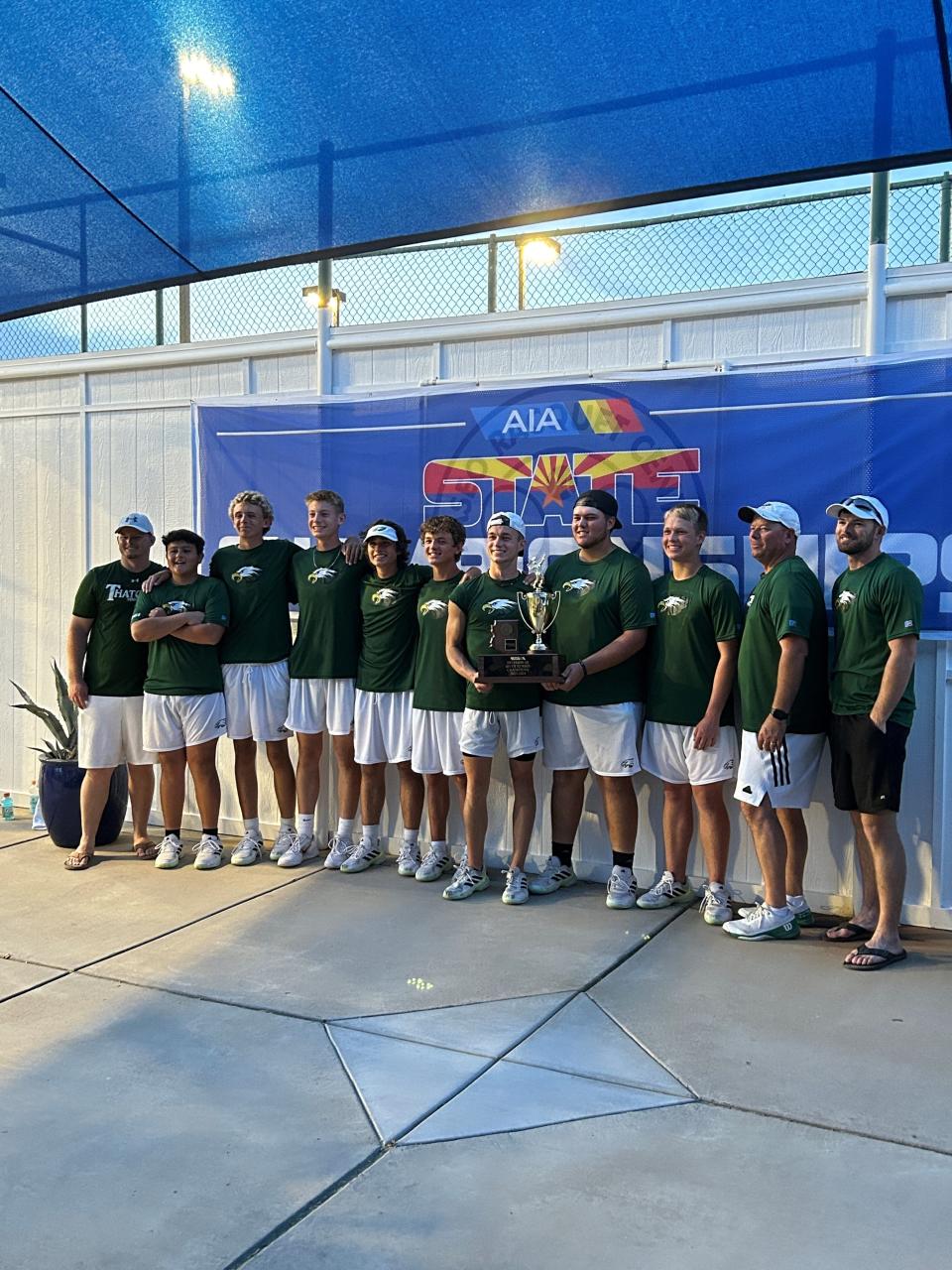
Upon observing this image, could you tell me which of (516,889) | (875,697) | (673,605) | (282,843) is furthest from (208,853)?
(875,697)

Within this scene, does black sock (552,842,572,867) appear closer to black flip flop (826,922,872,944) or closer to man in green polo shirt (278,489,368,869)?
man in green polo shirt (278,489,368,869)

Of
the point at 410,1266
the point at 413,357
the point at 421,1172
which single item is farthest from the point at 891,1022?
the point at 413,357

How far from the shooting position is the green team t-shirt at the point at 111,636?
21.0ft

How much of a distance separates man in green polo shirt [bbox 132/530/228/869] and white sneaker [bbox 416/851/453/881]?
3.84ft

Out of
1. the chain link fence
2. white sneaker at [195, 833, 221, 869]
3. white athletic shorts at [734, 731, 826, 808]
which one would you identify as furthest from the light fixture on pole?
white sneaker at [195, 833, 221, 869]

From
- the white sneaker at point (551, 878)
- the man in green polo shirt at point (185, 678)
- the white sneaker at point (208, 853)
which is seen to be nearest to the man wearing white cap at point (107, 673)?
the man in green polo shirt at point (185, 678)

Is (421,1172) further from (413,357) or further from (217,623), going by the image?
(413,357)

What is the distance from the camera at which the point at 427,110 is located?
210 cm

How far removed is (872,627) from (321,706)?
2.91 m

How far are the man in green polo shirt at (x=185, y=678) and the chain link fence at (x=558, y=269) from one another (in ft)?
5.01

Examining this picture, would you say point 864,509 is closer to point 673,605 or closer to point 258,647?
point 673,605

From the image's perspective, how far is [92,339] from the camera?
23.7ft

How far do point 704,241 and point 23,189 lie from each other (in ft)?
13.2

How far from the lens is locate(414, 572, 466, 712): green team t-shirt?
582cm
